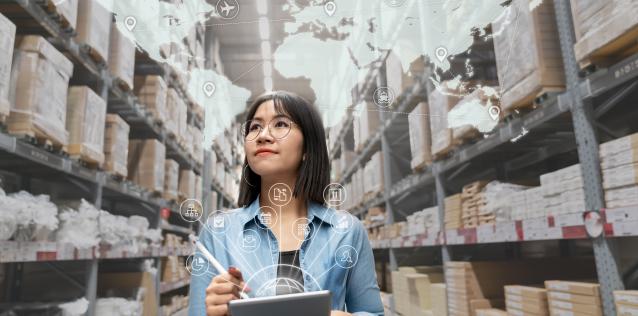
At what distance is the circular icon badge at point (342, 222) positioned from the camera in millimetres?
1094

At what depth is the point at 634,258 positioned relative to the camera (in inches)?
84.0

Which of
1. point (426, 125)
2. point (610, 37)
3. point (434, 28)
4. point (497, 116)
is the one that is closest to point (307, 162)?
point (434, 28)

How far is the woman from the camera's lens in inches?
40.3

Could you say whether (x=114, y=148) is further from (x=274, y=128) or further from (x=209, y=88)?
(x=274, y=128)

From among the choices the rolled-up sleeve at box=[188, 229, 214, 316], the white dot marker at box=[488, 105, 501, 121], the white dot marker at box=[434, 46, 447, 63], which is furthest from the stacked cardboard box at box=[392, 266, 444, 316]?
the rolled-up sleeve at box=[188, 229, 214, 316]

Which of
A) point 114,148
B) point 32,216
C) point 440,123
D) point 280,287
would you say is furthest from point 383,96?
point 114,148

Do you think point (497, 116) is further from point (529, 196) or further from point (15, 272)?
point (15, 272)

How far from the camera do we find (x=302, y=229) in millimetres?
1105

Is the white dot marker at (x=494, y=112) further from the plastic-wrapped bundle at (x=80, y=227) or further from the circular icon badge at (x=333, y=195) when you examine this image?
the plastic-wrapped bundle at (x=80, y=227)

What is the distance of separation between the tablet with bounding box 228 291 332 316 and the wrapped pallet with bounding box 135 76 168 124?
2061 millimetres

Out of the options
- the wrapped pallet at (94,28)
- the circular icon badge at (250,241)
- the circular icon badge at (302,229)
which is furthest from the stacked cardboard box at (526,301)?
the wrapped pallet at (94,28)

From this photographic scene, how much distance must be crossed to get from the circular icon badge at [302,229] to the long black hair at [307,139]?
57mm

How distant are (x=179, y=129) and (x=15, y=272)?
1.23 metres

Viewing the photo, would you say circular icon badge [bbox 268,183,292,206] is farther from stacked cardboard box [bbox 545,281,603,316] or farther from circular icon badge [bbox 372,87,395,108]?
stacked cardboard box [bbox 545,281,603,316]
